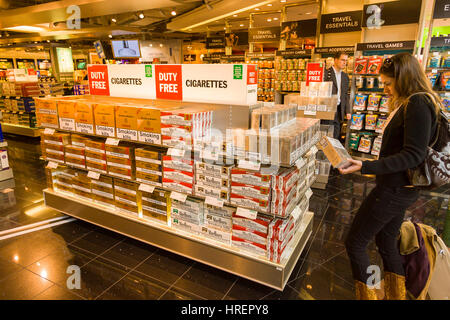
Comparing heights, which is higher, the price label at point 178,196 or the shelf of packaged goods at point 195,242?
the price label at point 178,196

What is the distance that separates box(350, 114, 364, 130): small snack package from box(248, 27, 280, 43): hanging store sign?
4.11m

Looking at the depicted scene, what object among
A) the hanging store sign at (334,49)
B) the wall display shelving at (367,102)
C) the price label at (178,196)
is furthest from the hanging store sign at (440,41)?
the price label at (178,196)

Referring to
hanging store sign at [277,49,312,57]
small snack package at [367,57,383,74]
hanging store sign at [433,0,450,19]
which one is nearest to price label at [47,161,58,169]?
small snack package at [367,57,383,74]

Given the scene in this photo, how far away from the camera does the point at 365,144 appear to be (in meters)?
6.03

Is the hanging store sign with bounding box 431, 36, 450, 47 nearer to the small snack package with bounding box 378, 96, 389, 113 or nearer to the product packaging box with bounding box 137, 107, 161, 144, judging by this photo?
the small snack package with bounding box 378, 96, 389, 113

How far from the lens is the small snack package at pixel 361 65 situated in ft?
18.9

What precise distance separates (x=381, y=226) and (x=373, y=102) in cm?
462

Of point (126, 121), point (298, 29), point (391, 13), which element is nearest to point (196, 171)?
point (126, 121)

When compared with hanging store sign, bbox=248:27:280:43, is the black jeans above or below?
below

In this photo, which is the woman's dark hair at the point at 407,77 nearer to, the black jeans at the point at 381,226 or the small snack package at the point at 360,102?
the black jeans at the point at 381,226

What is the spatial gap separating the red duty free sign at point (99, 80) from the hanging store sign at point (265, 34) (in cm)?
660

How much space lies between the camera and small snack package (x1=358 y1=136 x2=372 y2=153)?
5.99 meters
